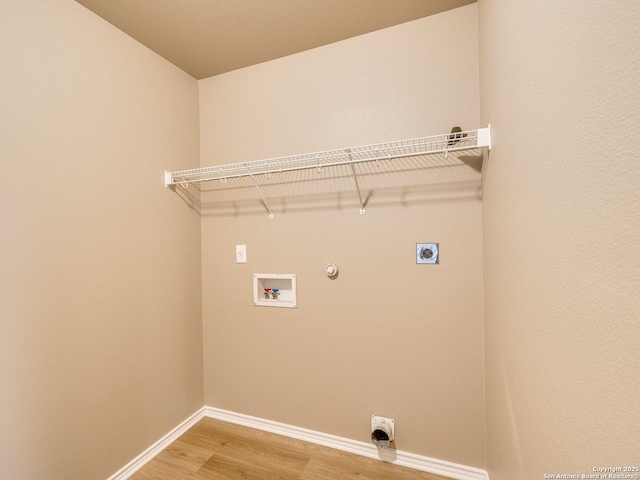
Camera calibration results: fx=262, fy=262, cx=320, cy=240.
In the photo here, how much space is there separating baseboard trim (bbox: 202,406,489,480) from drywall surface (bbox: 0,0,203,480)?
40cm

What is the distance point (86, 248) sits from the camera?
1363 millimetres

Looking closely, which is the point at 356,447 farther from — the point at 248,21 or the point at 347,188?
the point at 248,21

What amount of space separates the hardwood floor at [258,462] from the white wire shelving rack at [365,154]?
1508mm

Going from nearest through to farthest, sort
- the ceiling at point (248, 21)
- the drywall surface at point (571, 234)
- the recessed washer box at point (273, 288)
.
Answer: the drywall surface at point (571, 234) < the ceiling at point (248, 21) < the recessed washer box at point (273, 288)

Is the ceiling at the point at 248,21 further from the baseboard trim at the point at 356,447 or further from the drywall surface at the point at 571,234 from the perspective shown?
the baseboard trim at the point at 356,447

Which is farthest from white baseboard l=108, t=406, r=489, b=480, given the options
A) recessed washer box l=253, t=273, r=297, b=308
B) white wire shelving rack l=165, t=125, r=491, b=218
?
white wire shelving rack l=165, t=125, r=491, b=218

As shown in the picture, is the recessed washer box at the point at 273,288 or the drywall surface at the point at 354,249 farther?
the recessed washer box at the point at 273,288

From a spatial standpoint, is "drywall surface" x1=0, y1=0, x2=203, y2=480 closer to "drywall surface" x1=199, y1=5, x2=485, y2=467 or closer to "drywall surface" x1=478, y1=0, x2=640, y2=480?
"drywall surface" x1=199, y1=5, x2=485, y2=467

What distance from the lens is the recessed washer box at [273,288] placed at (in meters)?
1.80

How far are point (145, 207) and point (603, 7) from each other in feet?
6.54

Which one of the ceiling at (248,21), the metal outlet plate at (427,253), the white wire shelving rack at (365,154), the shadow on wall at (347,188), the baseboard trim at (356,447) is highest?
the ceiling at (248,21)

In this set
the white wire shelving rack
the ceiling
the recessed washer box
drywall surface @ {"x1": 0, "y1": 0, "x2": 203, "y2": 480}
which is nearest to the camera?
drywall surface @ {"x1": 0, "y1": 0, "x2": 203, "y2": 480}

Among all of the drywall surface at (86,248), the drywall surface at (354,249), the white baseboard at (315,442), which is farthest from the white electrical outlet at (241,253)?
the white baseboard at (315,442)

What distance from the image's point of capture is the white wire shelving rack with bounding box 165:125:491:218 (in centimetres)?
127
